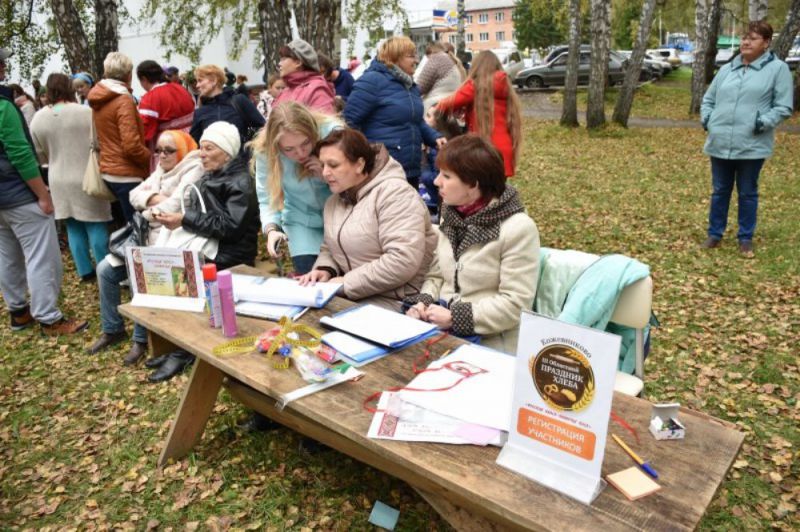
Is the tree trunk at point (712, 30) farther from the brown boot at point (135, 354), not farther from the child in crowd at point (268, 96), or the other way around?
the brown boot at point (135, 354)

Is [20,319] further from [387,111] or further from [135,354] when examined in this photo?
[387,111]

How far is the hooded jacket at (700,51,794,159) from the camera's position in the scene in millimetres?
5109

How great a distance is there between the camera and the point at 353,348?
2330 mm

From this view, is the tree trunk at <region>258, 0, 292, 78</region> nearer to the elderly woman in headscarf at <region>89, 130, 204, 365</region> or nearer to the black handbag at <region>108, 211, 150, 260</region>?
the elderly woman in headscarf at <region>89, 130, 204, 365</region>

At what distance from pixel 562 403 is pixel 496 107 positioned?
148 inches

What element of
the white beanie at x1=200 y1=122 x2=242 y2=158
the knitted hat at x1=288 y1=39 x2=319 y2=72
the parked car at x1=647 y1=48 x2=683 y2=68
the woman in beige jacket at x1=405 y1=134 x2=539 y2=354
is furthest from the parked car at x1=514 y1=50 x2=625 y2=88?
the woman in beige jacket at x1=405 y1=134 x2=539 y2=354

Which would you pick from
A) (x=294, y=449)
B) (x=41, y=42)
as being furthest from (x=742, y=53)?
(x=41, y=42)

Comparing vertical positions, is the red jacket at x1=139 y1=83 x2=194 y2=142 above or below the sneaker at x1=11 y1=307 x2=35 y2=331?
above

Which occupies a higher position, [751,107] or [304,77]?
[304,77]

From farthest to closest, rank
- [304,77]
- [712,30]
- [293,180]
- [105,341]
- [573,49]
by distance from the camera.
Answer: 1. [712,30]
2. [573,49]
3. [304,77]
4. [105,341]
5. [293,180]

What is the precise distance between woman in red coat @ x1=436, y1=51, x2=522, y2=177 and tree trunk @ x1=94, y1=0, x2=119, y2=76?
5235 mm

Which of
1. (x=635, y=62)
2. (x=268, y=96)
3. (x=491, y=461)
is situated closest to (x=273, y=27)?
(x=268, y=96)

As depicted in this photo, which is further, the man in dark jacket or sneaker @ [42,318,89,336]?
sneaker @ [42,318,89,336]

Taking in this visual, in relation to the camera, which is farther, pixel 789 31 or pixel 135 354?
pixel 789 31
